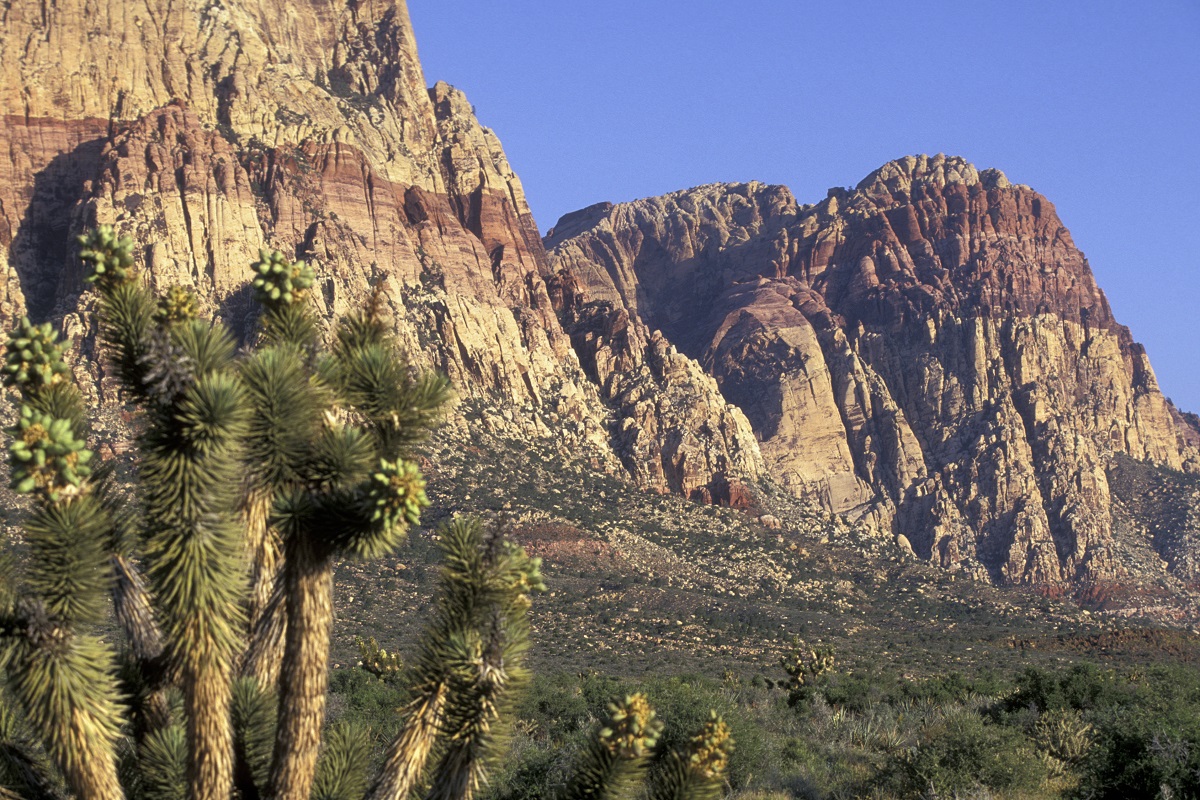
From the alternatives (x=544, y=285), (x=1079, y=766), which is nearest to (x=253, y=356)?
(x=1079, y=766)

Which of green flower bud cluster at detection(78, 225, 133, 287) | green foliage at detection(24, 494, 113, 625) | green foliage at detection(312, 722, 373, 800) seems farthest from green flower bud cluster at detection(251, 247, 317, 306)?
green foliage at detection(312, 722, 373, 800)

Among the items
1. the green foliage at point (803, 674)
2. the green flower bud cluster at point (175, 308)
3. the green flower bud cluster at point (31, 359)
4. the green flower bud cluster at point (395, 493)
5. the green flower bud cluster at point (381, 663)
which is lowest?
the green foliage at point (803, 674)

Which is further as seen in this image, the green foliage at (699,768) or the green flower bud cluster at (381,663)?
the green flower bud cluster at (381,663)

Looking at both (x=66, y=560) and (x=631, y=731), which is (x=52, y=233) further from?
(x=631, y=731)

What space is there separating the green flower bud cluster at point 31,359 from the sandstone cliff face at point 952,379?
442ft

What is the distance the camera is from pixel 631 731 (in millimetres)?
8258

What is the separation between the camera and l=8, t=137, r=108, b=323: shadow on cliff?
8669 centimetres

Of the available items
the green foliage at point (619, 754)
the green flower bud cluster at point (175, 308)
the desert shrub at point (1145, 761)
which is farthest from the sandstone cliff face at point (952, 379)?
the green flower bud cluster at point (175, 308)

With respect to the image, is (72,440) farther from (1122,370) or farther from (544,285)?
(1122,370)

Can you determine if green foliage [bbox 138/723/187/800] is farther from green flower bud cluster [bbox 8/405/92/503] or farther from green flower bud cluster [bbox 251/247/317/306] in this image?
green flower bud cluster [bbox 251/247/317/306]

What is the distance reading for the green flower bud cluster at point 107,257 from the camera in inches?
321

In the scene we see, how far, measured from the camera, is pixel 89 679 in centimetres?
771

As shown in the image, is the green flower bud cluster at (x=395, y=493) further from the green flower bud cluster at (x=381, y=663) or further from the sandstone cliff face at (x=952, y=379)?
the sandstone cliff face at (x=952, y=379)

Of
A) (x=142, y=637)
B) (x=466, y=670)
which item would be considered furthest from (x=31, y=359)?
(x=466, y=670)
